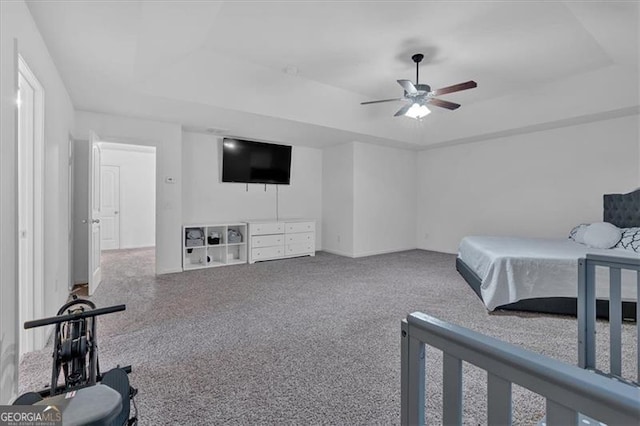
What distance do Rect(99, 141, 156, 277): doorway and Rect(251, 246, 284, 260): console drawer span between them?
335 centimetres

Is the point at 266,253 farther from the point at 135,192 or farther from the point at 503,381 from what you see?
the point at 503,381

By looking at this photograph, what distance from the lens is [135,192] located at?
7.48 meters

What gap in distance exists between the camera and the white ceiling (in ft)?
8.23

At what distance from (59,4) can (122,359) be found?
2430 mm

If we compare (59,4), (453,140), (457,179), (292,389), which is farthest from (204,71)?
(457,179)

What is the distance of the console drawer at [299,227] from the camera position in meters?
5.96

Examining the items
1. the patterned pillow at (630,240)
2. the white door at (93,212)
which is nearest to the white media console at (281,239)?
the white door at (93,212)

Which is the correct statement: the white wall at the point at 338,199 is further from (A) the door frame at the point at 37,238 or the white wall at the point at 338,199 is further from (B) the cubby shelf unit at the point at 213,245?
(A) the door frame at the point at 37,238

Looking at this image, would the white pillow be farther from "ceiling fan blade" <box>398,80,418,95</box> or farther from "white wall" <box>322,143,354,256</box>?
"white wall" <box>322,143,354,256</box>

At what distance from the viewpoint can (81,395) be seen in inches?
33.1

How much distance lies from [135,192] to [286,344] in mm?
6819

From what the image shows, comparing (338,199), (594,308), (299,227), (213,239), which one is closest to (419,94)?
(594,308)

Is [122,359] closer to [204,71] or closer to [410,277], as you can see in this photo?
[204,71]

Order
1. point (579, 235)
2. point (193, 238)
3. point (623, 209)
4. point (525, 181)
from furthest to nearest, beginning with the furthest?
point (525, 181)
point (193, 238)
point (623, 209)
point (579, 235)
